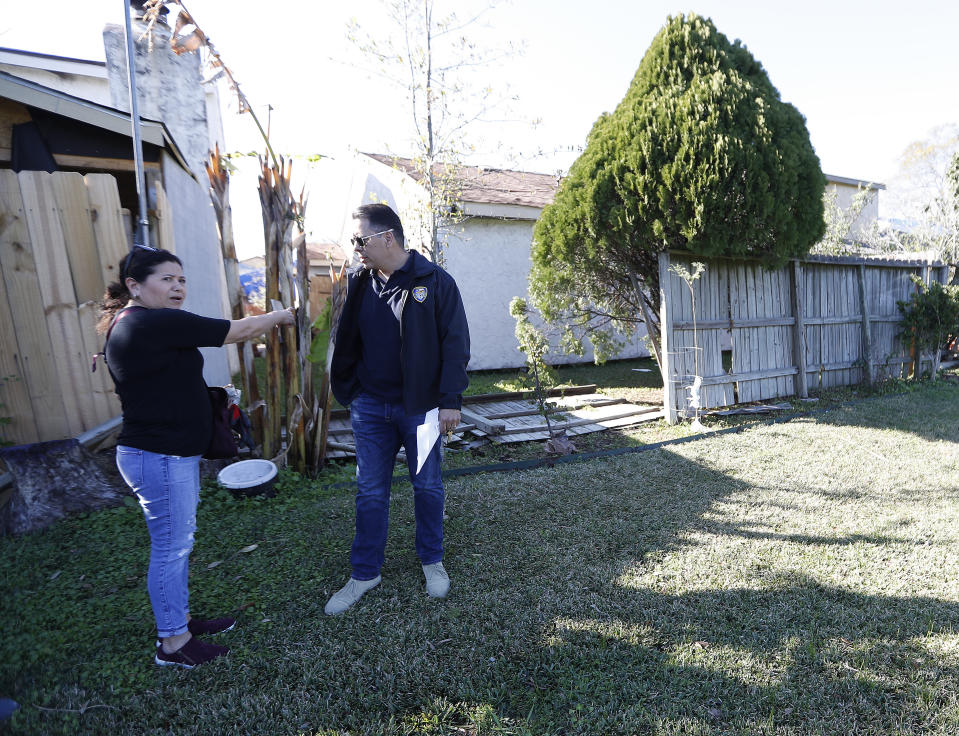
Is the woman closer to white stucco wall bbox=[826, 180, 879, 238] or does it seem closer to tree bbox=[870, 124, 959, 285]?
tree bbox=[870, 124, 959, 285]

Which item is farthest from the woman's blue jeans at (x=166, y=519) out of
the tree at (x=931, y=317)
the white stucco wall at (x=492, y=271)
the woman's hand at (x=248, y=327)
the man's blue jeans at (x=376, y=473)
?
the tree at (x=931, y=317)

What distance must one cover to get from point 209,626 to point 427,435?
1385 millimetres

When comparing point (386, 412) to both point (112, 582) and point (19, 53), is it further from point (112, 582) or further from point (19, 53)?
point (19, 53)

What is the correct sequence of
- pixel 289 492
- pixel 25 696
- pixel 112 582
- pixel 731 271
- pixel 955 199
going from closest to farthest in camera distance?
1. pixel 25 696
2. pixel 112 582
3. pixel 289 492
4. pixel 731 271
5. pixel 955 199

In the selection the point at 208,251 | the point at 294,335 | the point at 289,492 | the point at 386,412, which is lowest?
the point at 289,492

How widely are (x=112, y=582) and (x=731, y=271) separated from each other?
7.25 meters

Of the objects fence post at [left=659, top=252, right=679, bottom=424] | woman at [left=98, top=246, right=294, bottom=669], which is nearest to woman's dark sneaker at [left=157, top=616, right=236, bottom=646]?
woman at [left=98, top=246, right=294, bottom=669]

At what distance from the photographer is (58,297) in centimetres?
418

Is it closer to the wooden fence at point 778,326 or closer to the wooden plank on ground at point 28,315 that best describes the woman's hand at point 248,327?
the wooden plank on ground at point 28,315

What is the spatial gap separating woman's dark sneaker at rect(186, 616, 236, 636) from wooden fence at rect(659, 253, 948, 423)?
5.49 m

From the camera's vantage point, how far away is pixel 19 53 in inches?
424

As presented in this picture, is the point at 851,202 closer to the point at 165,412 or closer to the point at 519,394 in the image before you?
the point at 519,394

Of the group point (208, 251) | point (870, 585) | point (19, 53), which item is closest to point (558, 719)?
point (870, 585)

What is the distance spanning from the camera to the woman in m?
2.26
